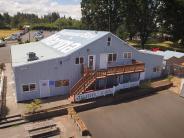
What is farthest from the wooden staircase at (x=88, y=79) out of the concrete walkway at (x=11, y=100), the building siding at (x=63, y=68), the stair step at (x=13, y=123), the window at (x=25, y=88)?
the concrete walkway at (x=11, y=100)

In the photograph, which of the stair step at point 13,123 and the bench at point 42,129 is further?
the stair step at point 13,123

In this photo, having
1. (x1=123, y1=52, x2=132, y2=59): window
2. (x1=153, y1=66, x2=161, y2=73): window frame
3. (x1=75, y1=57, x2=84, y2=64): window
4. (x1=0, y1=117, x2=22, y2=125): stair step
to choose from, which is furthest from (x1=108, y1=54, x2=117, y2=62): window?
(x1=0, y1=117, x2=22, y2=125): stair step

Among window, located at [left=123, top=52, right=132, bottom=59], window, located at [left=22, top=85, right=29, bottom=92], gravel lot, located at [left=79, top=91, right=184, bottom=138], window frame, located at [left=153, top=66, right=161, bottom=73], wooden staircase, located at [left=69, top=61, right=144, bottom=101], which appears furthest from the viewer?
window frame, located at [left=153, top=66, right=161, bottom=73]

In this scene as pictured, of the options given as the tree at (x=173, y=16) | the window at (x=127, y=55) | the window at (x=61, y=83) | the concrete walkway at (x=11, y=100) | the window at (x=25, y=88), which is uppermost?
the tree at (x=173, y=16)

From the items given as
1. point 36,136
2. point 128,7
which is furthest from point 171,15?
point 36,136

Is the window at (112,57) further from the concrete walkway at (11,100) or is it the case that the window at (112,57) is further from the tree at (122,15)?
the tree at (122,15)

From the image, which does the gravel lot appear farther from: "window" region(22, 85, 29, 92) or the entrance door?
"window" region(22, 85, 29, 92)

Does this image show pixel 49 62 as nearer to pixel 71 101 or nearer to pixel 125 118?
pixel 71 101
